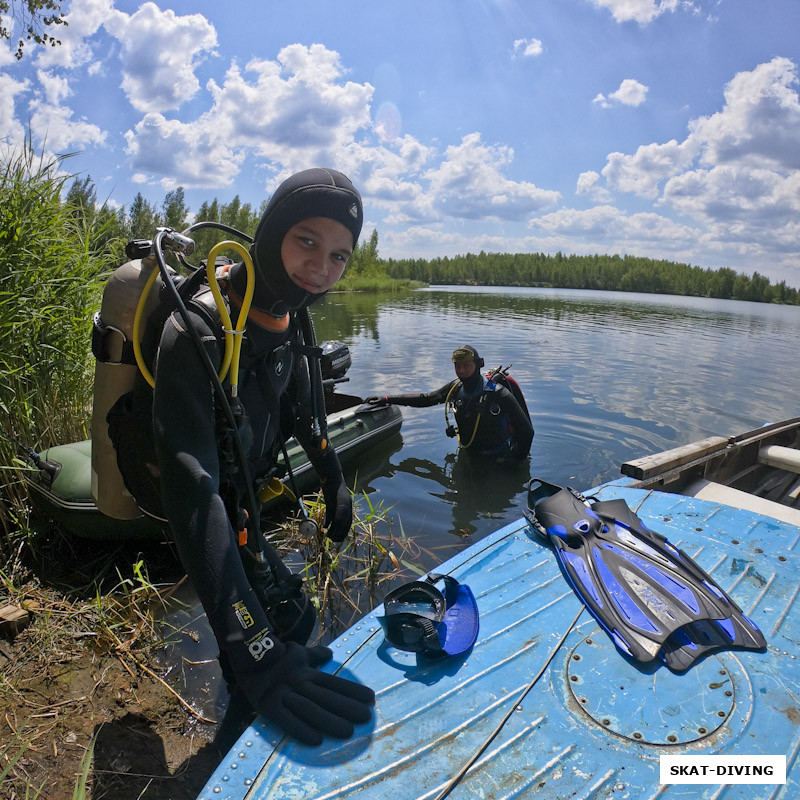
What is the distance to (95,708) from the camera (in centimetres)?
246

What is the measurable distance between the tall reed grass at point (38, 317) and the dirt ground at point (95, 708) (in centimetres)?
85

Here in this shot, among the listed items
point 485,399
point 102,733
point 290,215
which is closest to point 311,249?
point 290,215

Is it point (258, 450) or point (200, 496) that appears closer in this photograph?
point (200, 496)

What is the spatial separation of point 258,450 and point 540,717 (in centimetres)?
130

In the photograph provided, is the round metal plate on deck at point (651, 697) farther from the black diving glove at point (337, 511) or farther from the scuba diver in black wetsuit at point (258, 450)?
the black diving glove at point (337, 511)

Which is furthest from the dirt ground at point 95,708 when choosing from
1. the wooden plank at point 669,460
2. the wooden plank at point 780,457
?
the wooden plank at point 780,457

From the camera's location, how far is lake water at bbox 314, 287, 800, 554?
595cm

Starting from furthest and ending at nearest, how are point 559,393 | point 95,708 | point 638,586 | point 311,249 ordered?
point 559,393
point 95,708
point 638,586
point 311,249

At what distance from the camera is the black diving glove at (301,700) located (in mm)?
1520

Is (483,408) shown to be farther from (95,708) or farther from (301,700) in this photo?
(301,700)

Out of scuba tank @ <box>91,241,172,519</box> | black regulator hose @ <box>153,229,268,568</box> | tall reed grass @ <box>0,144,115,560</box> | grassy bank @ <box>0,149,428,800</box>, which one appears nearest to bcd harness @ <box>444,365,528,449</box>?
grassy bank @ <box>0,149,428,800</box>

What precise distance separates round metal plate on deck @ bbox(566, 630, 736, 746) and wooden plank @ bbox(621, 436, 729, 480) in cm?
191

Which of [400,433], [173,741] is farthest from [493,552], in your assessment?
[400,433]

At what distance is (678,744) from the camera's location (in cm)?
160
